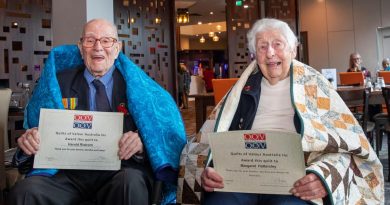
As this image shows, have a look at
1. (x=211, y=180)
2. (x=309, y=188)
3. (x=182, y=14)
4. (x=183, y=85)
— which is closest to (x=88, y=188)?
(x=211, y=180)

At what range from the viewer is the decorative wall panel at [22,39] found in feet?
16.2

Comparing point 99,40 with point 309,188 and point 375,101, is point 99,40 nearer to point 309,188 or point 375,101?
point 309,188

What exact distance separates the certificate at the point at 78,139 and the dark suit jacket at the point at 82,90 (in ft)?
0.79

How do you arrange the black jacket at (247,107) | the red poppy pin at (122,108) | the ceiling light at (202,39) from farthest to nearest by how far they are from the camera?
Result: 1. the ceiling light at (202,39)
2. the red poppy pin at (122,108)
3. the black jacket at (247,107)

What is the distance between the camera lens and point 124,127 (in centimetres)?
200

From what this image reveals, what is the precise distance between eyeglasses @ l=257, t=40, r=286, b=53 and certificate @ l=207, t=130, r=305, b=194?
1.95 ft

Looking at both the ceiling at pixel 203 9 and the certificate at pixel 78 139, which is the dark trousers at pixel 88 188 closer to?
the certificate at pixel 78 139

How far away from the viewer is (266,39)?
193 cm

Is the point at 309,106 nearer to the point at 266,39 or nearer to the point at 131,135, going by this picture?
the point at 266,39

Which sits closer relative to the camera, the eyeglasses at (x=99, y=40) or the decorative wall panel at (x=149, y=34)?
the eyeglasses at (x=99, y=40)

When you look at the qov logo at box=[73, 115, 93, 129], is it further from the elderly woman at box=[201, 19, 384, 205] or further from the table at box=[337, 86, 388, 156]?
the table at box=[337, 86, 388, 156]

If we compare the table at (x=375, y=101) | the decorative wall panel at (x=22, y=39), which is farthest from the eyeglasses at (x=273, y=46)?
the decorative wall panel at (x=22, y=39)

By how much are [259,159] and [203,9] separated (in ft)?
40.6

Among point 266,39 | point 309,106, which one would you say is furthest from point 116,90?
point 309,106
